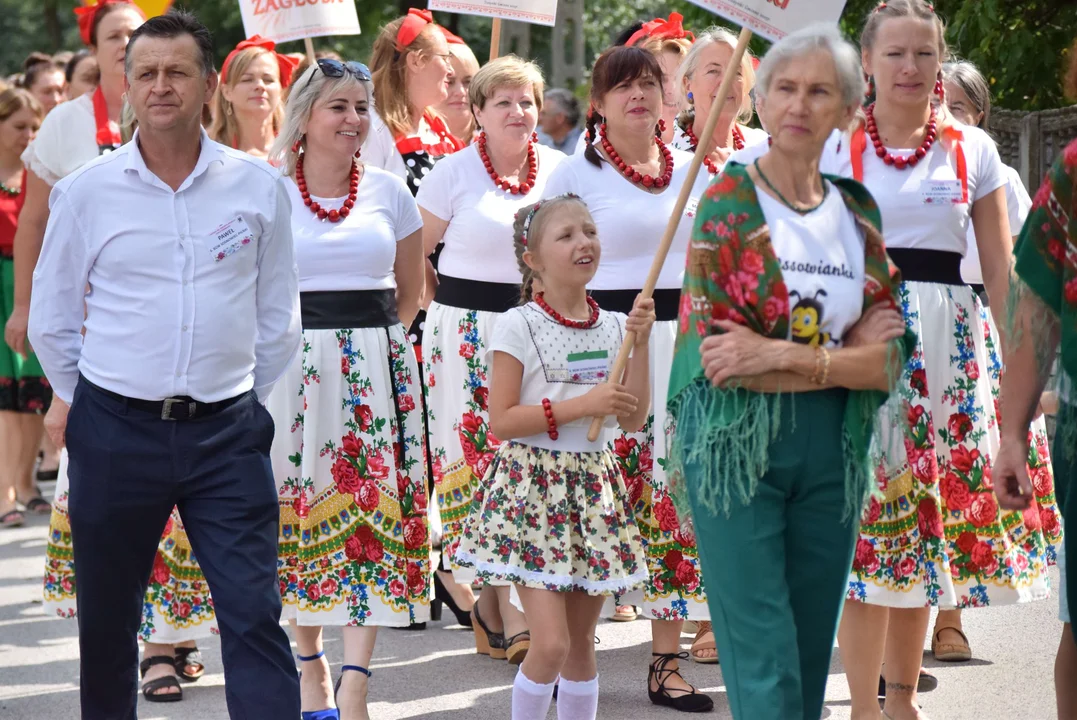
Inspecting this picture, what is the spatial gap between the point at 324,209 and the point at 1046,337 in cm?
268

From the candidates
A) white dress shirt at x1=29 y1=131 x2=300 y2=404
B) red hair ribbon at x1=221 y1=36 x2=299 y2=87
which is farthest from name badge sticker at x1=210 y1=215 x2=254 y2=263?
red hair ribbon at x1=221 y1=36 x2=299 y2=87

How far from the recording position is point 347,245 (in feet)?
19.2

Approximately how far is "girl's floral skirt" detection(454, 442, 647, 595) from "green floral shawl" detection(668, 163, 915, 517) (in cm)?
99

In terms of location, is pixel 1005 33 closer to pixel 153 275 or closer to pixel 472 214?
pixel 472 214

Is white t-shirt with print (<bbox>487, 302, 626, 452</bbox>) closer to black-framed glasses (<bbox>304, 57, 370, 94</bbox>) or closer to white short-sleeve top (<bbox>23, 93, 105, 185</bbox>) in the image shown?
black-framed glasses (<bbox>304, 57, 370, 94</bbox>)

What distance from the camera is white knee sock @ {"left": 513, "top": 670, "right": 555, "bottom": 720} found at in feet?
16.2

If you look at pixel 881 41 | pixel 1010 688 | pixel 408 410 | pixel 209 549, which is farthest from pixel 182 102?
pixel 1010 688

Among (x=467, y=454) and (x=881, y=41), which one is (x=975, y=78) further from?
(x=467, y=454)

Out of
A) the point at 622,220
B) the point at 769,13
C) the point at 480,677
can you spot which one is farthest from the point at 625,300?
the point at 480,677

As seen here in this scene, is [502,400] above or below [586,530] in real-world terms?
above

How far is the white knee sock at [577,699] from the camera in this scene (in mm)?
5055

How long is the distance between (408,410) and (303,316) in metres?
0.50

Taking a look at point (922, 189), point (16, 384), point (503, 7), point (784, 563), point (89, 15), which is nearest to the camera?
point (784, 563)

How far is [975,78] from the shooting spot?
7.17 metres
